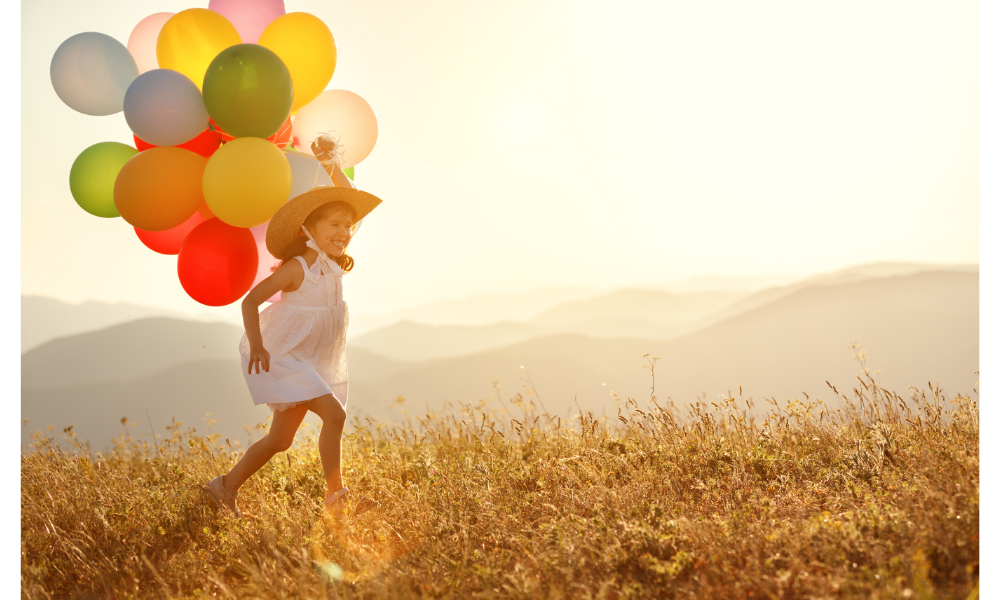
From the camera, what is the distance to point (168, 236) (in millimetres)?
3617

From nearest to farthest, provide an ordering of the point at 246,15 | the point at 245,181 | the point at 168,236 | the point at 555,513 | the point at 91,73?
the point at 555,513, the point at 245,181, the point at 91,73, the point at 168,236, the point at 246,15

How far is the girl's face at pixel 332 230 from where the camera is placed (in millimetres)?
3430

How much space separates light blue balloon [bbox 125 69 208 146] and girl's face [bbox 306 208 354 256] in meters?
0.88

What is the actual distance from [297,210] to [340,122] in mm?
801

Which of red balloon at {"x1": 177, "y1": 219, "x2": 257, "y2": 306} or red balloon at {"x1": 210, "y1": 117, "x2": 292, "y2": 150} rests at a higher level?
red balloon at {"x1": 210, "y1": 117, "x2": 292, "y2": 150}

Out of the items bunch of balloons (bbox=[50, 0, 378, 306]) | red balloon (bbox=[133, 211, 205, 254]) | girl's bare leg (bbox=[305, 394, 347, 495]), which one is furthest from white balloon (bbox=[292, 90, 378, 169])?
girl's bare leg (bbox=[305, 394, 347, 495])

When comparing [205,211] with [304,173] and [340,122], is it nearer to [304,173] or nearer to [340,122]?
[304,173]

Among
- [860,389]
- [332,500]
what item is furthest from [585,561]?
[860,389]

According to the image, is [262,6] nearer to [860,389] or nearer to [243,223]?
[243,223]

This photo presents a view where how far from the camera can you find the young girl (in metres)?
3.28

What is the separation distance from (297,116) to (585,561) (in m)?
3.21

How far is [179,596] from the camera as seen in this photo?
8.34ft

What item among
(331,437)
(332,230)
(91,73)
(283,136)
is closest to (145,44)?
(91,73)

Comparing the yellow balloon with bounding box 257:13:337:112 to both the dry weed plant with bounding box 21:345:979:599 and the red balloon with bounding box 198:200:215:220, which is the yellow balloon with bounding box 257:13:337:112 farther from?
the dry weed plant with bounding box 21:345:979:599
